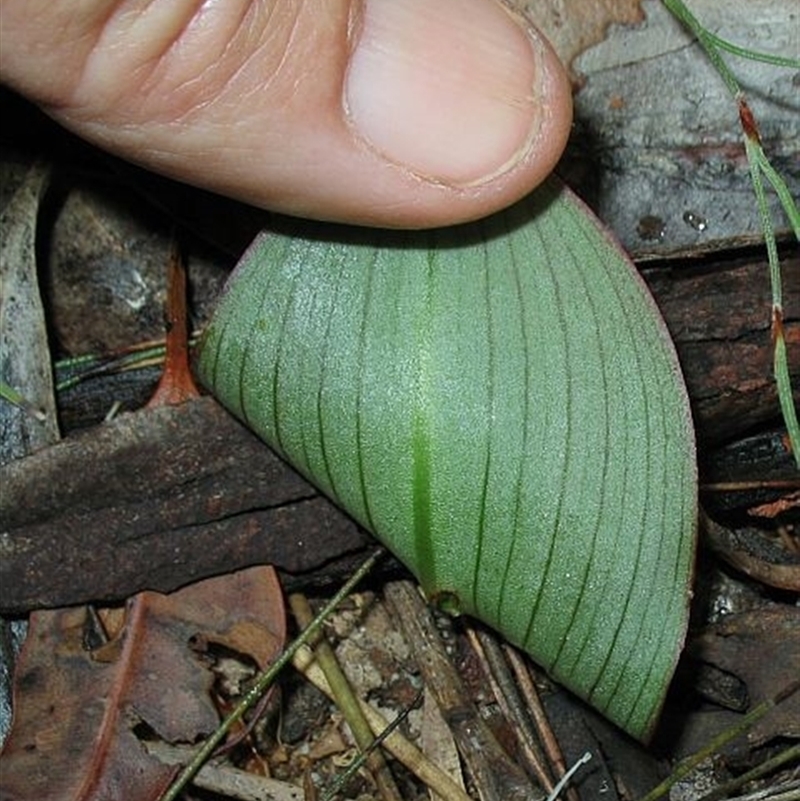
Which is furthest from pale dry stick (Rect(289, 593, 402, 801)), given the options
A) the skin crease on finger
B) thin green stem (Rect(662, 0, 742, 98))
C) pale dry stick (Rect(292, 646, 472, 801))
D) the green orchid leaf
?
thin green stem (Rect(662, 0, 742, 98))

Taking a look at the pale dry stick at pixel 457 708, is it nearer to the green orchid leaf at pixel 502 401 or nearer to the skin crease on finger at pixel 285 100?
the green orchid leaf at pixel 502 401

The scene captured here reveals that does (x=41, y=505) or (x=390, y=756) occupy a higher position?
(x=41, y=505)

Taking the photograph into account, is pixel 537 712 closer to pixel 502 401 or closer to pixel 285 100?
pixel 502 401

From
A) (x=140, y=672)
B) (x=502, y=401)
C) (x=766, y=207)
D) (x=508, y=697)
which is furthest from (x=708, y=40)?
(x=140, y=672)

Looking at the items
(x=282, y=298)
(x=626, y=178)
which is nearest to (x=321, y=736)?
(x=282, y=298)

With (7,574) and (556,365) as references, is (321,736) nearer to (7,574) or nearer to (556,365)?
(7,574)

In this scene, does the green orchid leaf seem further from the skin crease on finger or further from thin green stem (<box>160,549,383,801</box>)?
thin green stem (<box>160,549,383,801</box>)
